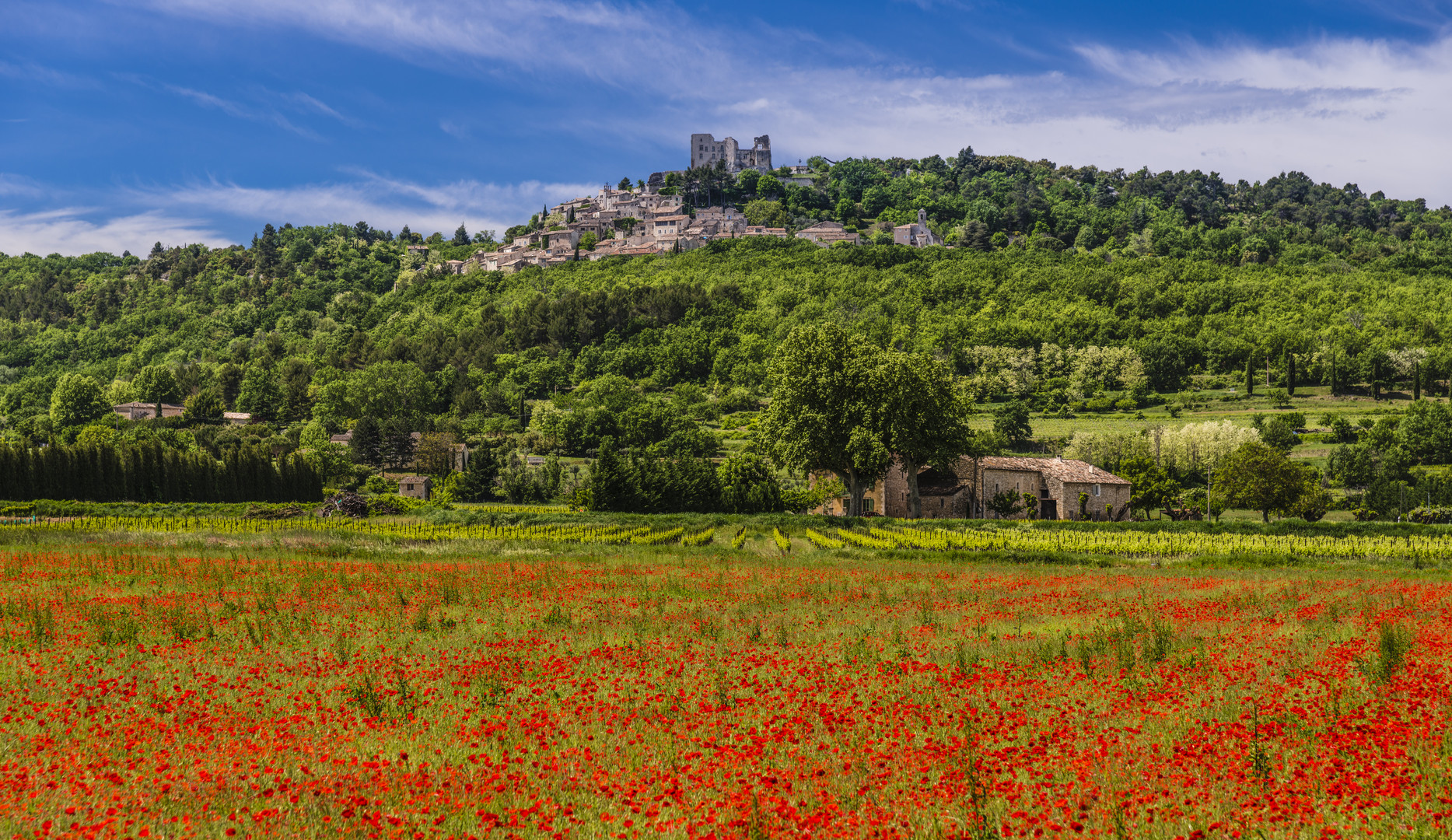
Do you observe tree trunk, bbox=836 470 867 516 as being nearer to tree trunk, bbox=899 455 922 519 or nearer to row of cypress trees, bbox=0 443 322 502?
A: tree trunk, bbox=899 455 922 519

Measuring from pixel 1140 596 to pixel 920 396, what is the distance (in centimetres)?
4221

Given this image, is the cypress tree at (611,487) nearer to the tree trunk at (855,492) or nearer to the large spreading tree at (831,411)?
the large spreading tree at (831,411)

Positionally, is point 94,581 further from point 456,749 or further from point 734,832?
point 734,832

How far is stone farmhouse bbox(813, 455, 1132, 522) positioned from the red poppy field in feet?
176

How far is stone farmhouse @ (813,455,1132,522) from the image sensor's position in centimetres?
6994

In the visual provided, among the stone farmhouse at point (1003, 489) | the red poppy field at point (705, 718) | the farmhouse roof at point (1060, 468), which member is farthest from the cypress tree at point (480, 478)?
the red poppy field at point (705, 718)

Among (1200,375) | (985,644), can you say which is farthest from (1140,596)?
(1200,375)

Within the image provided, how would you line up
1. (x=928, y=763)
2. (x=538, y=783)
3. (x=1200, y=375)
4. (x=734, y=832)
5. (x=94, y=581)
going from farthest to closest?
(x=1200, y=375) < (x=94, y=581) < (x=928, y=763) < (x=538, y=783) < (x=734, y=832)

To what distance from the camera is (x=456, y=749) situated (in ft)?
28.6

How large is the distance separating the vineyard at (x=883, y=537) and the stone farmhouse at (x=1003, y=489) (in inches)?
909

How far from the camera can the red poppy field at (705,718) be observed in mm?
7367

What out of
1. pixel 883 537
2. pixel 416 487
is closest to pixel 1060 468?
pixel 883 537

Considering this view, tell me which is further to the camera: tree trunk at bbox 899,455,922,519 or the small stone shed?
the small stone shed

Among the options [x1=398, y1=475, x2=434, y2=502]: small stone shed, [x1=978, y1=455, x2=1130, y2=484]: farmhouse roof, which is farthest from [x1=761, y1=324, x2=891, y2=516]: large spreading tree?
[x1=398, y1=475, x2=434, y2=502]: small stone shed
